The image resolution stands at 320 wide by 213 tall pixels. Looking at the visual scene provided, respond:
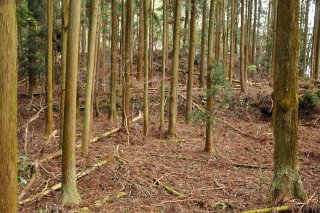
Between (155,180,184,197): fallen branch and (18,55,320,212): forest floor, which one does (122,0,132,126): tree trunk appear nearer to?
(18,55,320,212): forest floor

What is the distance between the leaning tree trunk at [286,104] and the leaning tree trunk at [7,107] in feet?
12.5

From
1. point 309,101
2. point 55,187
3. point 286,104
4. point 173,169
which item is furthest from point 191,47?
point 55,187

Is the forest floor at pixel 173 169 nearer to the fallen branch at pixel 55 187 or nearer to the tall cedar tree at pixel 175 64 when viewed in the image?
the fallen branch at pixel 55 187

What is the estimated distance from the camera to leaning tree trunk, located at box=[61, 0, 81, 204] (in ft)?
16.6

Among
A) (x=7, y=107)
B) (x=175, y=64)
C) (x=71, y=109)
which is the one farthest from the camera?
(x=175, y=64)

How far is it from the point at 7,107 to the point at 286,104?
3919mm

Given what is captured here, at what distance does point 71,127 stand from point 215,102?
1236 cm

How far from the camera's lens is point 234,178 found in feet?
24.9

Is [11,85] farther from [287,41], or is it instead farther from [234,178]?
[234,178]

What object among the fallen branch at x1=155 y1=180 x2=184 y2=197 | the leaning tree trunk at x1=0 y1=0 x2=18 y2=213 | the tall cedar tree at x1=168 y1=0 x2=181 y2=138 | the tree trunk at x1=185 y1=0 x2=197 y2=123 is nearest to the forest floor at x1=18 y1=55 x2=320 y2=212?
the fallen branch at x1=155 y1=180 x2=184 y2=197

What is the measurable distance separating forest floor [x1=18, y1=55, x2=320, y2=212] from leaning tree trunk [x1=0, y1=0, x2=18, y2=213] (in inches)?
96.9

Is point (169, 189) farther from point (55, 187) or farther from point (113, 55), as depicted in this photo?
point (113, 55)

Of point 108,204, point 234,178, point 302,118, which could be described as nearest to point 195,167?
point 234,178

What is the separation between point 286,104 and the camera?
4.97 meters
